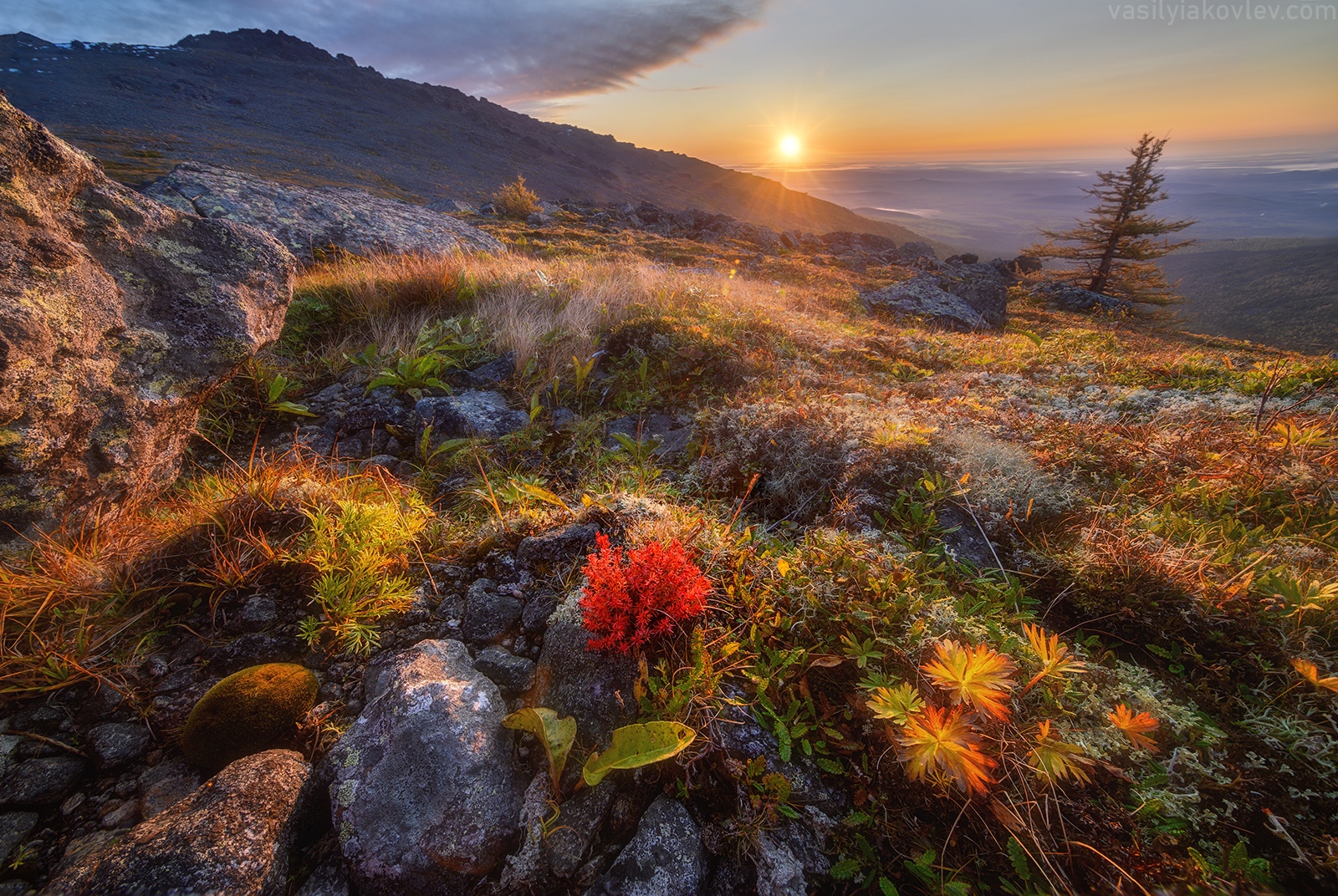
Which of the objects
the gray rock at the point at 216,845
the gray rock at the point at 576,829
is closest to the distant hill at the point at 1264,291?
the gray rock at the point at 576,829

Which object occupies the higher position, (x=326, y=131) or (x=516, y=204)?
(x=326, y=131)

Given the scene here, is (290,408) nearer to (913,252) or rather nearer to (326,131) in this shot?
(913,252)

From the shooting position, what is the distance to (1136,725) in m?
1.48

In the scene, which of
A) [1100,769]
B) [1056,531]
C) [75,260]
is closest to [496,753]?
[1100,769]

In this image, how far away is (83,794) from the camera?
1.71 metres

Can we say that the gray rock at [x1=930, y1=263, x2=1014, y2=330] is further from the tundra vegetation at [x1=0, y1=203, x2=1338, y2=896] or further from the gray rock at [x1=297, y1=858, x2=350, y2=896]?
the gray rock at [x1=297, y1=858, x2=350, y2=896]

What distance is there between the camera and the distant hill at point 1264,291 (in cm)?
6856

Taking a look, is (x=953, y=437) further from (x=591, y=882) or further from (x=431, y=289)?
(x=431, y=289)

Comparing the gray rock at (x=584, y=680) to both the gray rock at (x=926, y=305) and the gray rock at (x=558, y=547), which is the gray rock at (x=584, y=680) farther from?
the gray rock at (x=926, y=305)

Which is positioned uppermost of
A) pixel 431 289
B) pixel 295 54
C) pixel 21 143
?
pixel 295 54

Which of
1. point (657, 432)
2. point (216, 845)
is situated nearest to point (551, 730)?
point (216, 845)

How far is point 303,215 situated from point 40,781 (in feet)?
37.3

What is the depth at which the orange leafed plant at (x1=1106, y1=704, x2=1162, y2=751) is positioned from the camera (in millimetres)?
1480

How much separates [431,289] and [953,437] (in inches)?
269
